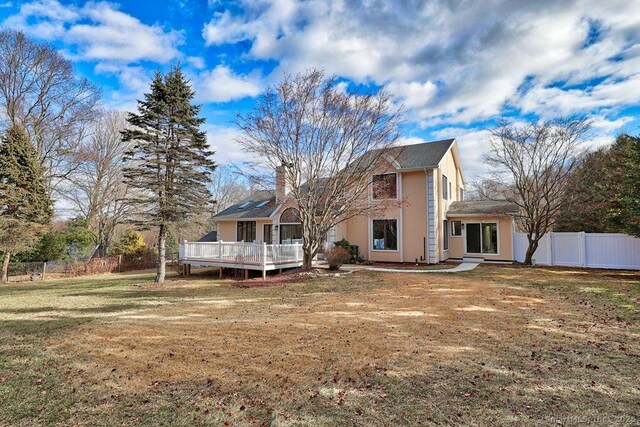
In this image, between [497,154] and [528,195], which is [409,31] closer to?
[497,154]

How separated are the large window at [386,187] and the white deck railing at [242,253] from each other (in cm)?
537

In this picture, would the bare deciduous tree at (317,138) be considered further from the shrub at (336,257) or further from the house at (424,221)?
the house at (424,221)

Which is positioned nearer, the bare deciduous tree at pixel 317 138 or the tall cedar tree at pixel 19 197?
the bare deciduous tree at pixel 317 138

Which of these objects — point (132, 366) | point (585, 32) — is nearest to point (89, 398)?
point (132, 366)

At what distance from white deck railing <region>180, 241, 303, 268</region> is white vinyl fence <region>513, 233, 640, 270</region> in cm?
1238

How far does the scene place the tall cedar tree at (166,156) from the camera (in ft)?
43.4

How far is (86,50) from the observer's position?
14977 mm

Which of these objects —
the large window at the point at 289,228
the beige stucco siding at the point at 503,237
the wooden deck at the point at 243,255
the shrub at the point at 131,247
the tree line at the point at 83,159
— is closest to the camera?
the tree line at the point at 83,159

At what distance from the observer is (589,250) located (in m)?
14.9

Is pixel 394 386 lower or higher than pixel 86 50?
lower

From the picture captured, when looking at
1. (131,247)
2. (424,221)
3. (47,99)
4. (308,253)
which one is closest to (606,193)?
(424,221)

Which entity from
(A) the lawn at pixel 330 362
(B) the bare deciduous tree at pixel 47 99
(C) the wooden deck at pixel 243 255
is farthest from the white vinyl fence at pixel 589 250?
(B) the bare deciduous tree at pixel 47 99

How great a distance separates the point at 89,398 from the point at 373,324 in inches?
176

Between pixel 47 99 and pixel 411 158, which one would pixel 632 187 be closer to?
pixel 411 158
